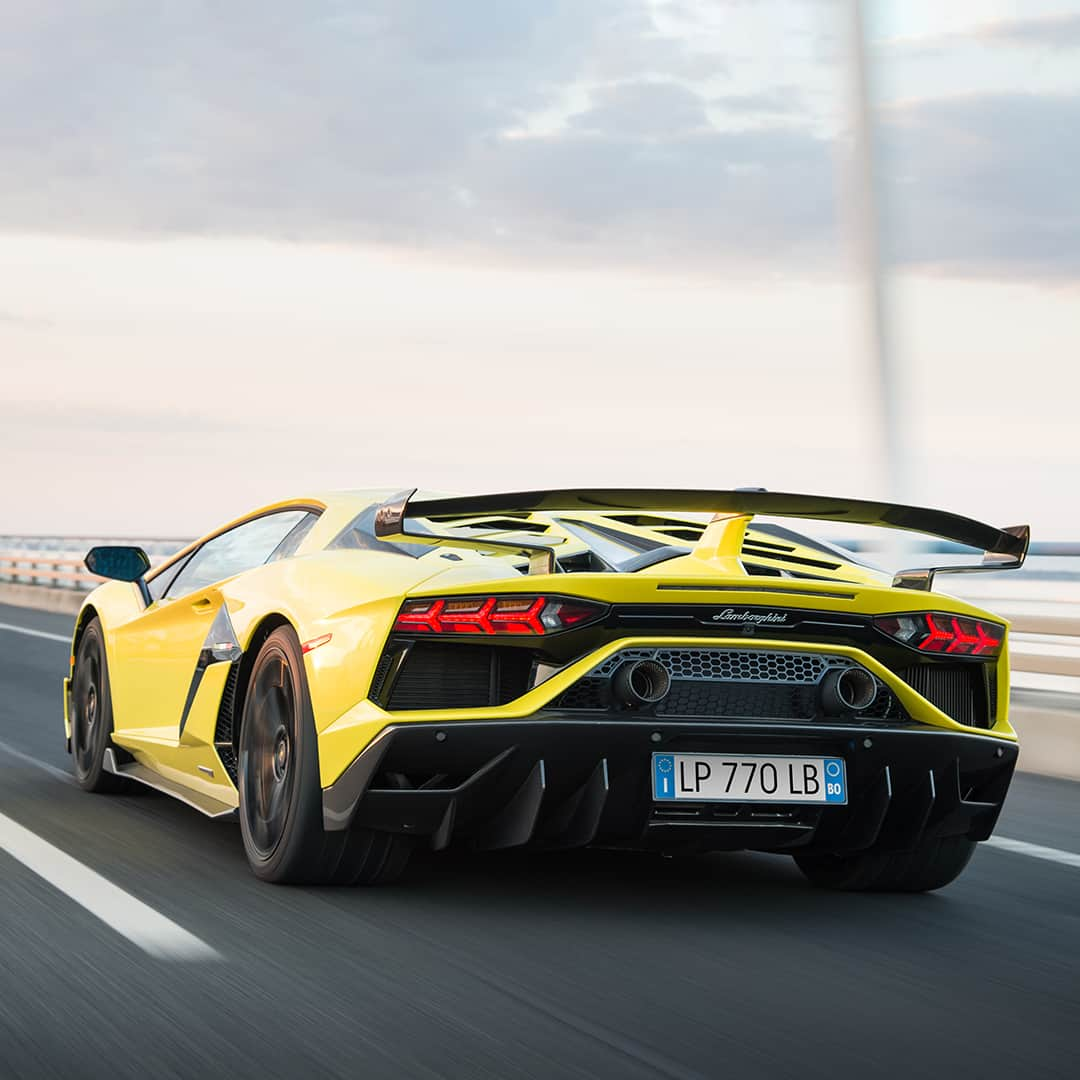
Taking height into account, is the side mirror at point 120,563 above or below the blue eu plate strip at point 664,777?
above

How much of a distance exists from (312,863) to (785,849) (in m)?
1.35

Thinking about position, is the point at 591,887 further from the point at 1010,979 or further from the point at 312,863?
the point at 1010,979

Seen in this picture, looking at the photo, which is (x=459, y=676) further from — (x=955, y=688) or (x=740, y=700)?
(x=955, y=688)

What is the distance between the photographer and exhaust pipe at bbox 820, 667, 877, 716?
534 cm

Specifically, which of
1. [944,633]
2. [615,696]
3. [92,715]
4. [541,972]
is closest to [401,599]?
[615,696]

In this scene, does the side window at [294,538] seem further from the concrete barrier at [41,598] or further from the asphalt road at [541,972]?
the concrete barrier at [41,598]

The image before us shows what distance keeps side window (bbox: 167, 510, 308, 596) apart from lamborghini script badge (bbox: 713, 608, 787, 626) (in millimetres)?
1831

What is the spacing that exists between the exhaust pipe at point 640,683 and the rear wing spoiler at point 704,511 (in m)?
0.36

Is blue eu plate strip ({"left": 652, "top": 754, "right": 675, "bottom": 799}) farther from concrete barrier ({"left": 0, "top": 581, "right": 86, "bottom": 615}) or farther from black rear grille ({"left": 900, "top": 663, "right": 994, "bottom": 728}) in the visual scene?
concrete barrier ({"left": 0, "top": 581, "right": 86, "bottom": 615})

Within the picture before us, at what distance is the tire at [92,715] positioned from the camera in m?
7.66

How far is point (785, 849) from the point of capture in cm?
558

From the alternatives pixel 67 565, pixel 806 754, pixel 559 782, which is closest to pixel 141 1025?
pixel 559 782

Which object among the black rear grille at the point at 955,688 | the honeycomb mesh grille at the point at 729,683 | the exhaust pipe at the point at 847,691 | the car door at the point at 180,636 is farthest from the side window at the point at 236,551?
the black rear grille at the point at 955,688

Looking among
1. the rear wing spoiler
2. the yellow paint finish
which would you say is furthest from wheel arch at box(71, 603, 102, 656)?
the yellow paint finish
